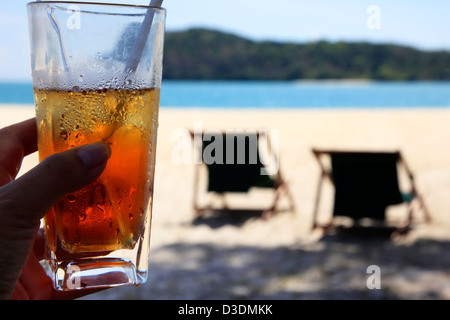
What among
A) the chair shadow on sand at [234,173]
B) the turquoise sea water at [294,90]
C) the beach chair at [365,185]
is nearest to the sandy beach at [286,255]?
the chair shadow on sand at [234,173]

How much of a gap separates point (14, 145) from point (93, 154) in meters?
0.56

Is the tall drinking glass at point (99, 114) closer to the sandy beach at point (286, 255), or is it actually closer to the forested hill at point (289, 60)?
the sandy beach at point (286, 255)

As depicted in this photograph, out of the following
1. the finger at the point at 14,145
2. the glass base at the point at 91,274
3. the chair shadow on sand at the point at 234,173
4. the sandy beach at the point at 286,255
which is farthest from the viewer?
the chair shadow on sand at the point at 234,173

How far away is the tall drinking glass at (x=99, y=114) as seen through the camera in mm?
1059

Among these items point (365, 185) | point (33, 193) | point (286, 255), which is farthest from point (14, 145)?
point (365, 185)

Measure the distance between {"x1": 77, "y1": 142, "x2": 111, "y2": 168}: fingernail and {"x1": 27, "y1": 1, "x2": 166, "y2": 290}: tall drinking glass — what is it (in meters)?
0.04

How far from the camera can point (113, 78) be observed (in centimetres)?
108

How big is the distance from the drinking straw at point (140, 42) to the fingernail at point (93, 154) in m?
0.17

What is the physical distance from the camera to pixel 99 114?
1074mm

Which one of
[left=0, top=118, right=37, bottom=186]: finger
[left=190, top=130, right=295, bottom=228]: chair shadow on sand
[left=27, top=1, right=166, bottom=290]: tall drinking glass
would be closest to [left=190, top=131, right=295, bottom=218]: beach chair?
[left=190, top=130, right=295, bottom=228]: chair shadow on sand

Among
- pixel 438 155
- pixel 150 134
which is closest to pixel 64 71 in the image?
pixel 150 134

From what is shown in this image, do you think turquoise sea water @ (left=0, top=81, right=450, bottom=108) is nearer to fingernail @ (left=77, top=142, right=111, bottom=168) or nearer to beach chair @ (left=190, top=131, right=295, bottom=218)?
beach chair @ (left=190, top=131, right=295, bottom=218)

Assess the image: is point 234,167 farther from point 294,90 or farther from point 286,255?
point 294,90

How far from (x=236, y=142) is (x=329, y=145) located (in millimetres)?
7408
